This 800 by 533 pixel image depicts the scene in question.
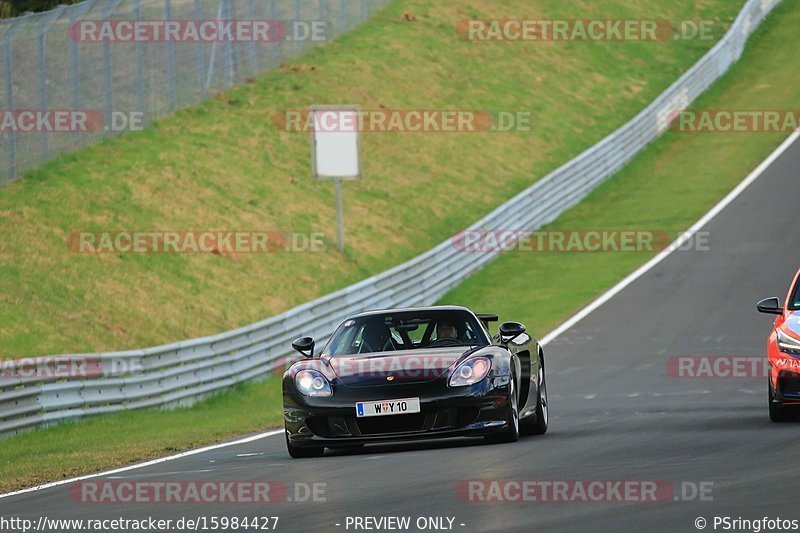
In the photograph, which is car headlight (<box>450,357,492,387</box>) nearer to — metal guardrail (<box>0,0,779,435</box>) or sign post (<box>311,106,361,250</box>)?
metal guardrail (<box>0,0,779,435</box>)

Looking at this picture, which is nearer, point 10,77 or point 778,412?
point 778,412

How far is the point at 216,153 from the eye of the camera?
115 ft

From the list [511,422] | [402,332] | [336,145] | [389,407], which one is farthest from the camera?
[336,145]

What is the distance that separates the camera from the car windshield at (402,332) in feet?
44.2

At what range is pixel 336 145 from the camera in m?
30.4

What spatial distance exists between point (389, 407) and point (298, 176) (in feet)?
80.6

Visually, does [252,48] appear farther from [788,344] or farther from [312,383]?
[788,344]

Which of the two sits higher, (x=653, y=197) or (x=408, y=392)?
(x=408, y=392)

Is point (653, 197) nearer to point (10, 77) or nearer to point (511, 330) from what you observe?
point (10, 77)

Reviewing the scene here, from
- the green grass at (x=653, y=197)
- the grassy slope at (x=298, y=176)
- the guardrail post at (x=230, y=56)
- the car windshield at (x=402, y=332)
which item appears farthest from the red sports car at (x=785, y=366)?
the guardrail post at (x=230, y=56)

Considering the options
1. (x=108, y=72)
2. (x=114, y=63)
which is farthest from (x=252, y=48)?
(x=108, y=72)

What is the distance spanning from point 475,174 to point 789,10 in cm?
2477

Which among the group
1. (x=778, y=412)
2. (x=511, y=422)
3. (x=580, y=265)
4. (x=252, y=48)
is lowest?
(x=580, y=265)

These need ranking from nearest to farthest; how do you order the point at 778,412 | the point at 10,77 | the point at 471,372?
the point at 471,372 → the point at 778,412 → the point at 10,77
